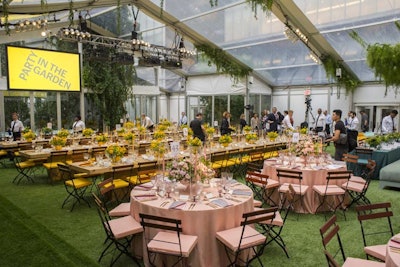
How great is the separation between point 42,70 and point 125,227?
402 inches

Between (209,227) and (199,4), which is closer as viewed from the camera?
(209,227)

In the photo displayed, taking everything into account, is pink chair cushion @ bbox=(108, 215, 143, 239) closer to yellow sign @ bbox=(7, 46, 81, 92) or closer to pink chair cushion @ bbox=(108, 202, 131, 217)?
pink chair cushion @ bbox=(108, 202, 131, 217)

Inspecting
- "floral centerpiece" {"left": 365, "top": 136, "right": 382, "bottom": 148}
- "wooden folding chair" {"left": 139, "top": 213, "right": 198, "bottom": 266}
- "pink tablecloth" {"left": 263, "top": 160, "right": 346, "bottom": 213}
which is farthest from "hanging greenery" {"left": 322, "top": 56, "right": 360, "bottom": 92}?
"wooden folding chair" {"left": 139, "top": 213, "right": 198, "bottom": 266}

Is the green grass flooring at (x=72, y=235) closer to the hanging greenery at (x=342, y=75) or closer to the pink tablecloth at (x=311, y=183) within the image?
the pink tablecloth at (x=311, y=183)

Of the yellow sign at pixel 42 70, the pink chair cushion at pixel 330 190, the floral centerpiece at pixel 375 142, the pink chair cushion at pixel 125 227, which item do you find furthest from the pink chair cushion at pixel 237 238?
the yellow sign at pixel 42 70

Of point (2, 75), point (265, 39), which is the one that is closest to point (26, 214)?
point (2, 75)

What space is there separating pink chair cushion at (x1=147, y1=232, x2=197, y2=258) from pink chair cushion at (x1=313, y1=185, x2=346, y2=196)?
2803 millimetres

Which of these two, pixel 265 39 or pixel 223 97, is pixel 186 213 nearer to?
pixel 265 39

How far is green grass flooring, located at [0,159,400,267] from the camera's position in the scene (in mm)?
3998

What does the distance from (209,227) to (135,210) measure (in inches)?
40.3

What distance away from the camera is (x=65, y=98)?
14211 mm

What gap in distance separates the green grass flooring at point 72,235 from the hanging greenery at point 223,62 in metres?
10.0

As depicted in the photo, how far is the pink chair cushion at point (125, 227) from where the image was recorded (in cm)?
368

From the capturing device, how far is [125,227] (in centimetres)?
382
